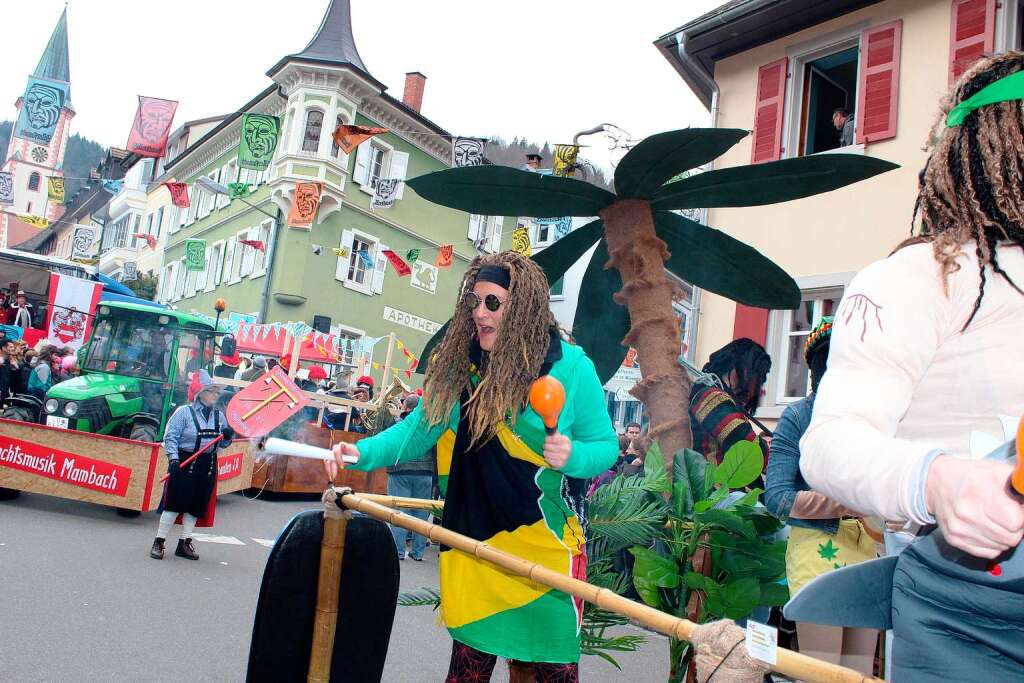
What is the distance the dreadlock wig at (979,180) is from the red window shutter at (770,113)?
11.0 meters

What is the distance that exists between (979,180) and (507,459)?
1.52 m

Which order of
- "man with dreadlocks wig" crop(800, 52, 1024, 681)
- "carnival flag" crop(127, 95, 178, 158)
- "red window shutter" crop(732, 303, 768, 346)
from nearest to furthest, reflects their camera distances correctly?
"man with dreadlocks wig" crop(800, 52, 1024, 681) → "red window shutter" crop(732, 303, 768, 346) → "carnival flag" crop(127, 95, 178, 158)

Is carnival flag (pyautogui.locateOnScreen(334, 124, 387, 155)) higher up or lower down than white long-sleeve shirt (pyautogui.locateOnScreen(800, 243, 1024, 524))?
higher up

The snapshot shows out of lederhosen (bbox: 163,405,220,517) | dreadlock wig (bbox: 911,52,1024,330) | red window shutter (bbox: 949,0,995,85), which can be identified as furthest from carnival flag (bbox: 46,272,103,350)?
dreadlock wig (bbox: 911,52,1024,330)

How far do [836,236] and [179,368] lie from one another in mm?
8520

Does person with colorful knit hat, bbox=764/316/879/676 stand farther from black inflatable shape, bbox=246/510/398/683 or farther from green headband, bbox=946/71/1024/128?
green headband, bbox=946/71/1024/128

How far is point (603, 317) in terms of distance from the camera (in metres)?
3.69

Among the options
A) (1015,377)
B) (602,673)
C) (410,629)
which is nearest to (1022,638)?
(1015,377)

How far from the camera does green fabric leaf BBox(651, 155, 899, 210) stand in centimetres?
294

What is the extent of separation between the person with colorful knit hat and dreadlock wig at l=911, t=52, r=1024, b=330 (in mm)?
1525

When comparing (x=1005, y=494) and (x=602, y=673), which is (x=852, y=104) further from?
(x=1005, y=494)

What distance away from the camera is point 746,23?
12.0m

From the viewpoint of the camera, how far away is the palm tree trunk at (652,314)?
130 inches

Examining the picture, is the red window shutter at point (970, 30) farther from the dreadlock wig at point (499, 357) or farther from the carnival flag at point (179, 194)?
the carnival flag at point (179, 194)
